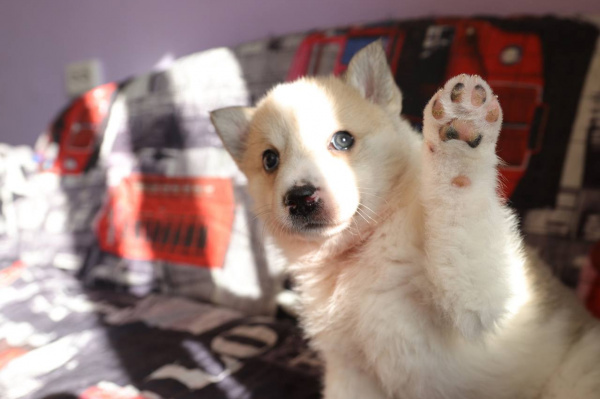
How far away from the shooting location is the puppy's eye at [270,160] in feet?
3.93

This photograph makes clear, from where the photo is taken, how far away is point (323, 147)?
42.3 inches

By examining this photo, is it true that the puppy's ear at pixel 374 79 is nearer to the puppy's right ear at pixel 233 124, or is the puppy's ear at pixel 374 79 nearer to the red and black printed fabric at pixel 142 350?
the puppy's right ear at pixel 233 124

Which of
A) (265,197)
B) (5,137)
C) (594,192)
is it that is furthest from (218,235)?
Result: (5,137)

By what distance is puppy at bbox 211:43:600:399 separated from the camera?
0.78 m

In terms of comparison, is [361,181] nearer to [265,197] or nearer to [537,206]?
[265,197]

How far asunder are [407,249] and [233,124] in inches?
26.5

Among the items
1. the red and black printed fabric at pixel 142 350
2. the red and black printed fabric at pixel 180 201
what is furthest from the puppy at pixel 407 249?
the red and black printed fabric at pixel 180 201

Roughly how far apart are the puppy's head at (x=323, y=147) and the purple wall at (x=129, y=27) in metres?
0.86

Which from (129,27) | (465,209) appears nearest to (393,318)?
(465,209)

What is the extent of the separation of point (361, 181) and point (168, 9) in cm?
206

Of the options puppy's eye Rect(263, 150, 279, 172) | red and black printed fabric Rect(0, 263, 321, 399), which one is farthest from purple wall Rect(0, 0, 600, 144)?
red and black printed fabric Rect(0, 263, 321, 399)

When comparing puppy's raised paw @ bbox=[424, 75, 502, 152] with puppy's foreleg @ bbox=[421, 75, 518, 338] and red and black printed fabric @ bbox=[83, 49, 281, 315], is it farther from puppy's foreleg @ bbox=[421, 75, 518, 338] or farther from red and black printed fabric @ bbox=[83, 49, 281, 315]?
red and black printed fabric @ bbox=[83, 49, 281, 315]

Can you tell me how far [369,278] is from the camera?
3.17ft

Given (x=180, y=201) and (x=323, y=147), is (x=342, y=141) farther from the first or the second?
(x=180, y=201)
